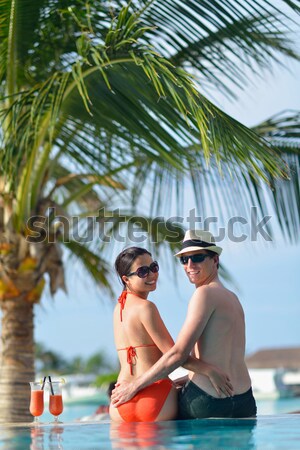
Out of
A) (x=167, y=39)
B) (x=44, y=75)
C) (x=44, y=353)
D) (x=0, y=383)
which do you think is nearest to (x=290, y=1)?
(x=167, y=39)

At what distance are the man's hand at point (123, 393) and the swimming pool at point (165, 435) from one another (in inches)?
5.1

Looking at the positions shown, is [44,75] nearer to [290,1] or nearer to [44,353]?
[290,1]

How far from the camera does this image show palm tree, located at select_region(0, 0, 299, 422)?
17.0 feet

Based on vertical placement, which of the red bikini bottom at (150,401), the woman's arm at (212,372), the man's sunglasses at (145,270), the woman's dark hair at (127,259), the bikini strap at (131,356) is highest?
the woman's dark hair at (127,259)

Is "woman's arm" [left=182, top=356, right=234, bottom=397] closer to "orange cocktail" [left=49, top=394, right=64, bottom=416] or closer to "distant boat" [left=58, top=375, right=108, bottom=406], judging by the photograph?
"orange cocktail" [left=49, top=394, right=64, bottom=416]

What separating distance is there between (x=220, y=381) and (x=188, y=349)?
0.26m

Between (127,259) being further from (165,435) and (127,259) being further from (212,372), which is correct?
(165,435)

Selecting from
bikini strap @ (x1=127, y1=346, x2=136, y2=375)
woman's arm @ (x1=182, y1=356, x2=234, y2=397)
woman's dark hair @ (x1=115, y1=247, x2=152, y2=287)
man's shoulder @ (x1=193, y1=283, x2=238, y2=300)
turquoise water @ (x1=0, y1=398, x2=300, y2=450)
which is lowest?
turquoise water @ (x1=0, y1=398, x2=300, y2=450)

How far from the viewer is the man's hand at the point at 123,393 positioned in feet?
13.4

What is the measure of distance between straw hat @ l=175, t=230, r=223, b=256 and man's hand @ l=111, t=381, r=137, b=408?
0.74 metres

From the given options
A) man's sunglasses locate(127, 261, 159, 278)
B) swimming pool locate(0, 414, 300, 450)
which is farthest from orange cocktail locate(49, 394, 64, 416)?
man's sunglasses locate(127, 261, 159, 278)

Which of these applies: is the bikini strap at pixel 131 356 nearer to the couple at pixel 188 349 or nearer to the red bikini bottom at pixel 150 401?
the couple at pixel 188 349

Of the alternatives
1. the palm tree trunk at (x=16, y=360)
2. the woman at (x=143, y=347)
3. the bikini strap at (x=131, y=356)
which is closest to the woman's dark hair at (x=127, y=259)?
the woman at (x=143, y=347)

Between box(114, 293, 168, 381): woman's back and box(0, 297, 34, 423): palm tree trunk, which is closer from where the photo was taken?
box(114, 293, 168, 381): woman's back
